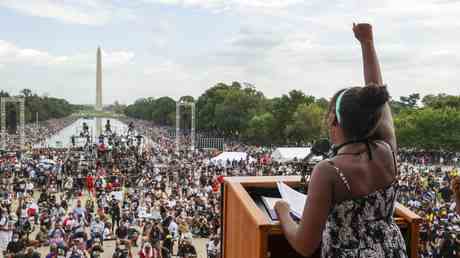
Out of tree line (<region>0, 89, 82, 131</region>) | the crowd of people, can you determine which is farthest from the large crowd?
tree line (<region>0, 89, 82, 131</region>)

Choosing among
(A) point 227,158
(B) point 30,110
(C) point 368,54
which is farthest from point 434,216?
(B) point 30,110

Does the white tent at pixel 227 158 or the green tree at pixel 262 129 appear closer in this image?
the white tent at pixel 227 158

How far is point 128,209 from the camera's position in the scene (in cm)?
1773

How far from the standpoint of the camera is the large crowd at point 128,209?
37.5ft

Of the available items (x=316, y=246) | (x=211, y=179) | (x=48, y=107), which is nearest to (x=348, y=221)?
(x=316, y=246)

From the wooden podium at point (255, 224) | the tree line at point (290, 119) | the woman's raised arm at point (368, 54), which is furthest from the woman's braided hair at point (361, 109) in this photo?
the tree line at point (290, 119)

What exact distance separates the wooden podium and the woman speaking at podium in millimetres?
99

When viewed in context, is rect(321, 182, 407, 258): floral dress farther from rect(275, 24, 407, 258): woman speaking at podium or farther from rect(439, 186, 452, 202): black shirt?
rect(439, 186, 452, 202): black shirt

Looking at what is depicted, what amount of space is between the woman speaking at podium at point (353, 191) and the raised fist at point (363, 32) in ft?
1.41

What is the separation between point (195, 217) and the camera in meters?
17.2

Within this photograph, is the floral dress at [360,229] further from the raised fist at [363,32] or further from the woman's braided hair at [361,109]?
the raised fist at [363,32]

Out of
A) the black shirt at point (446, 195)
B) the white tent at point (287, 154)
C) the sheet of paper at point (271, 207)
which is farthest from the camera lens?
the white tent at point (287, 154)

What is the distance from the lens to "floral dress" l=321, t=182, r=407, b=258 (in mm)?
1795

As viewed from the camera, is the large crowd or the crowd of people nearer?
the crowd of people
